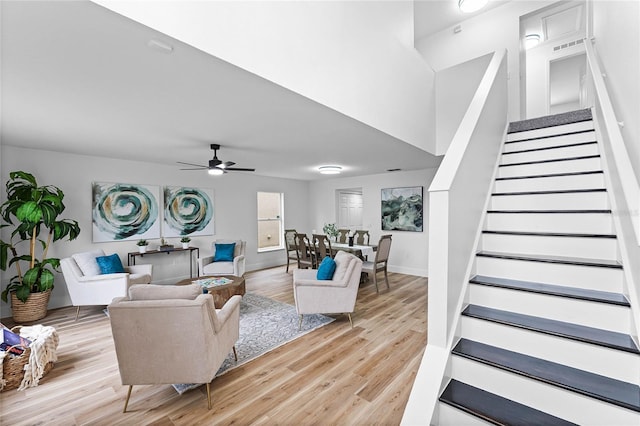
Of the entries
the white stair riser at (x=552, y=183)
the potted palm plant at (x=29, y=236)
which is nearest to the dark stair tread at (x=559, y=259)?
the white stair riser at (x=552, y=183)

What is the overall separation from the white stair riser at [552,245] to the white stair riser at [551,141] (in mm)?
1367

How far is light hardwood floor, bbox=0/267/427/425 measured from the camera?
Answer: 196cm

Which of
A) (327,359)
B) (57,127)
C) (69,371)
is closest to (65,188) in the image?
(57,127)

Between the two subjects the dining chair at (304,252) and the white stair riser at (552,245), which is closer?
the white stair riser at (552,245)

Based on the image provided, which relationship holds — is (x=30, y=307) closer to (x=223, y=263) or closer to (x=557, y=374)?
(x=223, y=263)

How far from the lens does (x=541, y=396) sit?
50.6 inches

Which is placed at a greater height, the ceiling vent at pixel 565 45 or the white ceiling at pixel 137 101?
the ceiling vent at pixel 565 45

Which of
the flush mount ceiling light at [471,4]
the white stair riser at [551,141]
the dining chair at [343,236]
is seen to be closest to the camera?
the white stair riser at [551,141]

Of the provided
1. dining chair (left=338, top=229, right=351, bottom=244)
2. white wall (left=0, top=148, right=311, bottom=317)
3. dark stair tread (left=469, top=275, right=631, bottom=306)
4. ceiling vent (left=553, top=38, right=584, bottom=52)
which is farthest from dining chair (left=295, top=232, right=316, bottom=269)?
ceiling vent (left=553, top=38, right=584, bottom=52)

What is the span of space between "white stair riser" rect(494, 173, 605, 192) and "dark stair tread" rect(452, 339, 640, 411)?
1.51m

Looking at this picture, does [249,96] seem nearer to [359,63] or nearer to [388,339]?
[359,63]

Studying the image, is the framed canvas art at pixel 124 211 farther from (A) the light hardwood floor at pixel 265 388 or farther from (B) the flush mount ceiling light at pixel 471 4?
(B) the flush mount ceiling light at pixel 471 4

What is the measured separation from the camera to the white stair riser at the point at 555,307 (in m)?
1.39

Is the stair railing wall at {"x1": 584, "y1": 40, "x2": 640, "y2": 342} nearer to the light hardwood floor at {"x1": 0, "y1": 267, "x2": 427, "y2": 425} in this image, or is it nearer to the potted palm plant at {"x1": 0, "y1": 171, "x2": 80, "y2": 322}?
the light hardwood floor at {"x1": 0, "y1": 267, "x2": 427, "y2": 425}
